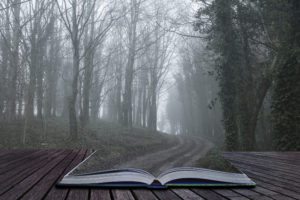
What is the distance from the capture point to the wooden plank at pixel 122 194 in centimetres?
148

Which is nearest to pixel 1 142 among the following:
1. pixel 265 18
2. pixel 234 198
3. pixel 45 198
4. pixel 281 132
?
pixel 45 198

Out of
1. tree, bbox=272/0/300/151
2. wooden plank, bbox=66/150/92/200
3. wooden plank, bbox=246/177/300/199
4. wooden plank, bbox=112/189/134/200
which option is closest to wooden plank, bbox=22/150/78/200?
wooden plank, bbox=66/150/92/200

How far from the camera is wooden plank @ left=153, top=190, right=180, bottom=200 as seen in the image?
151 cm

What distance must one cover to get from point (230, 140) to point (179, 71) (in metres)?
24.7

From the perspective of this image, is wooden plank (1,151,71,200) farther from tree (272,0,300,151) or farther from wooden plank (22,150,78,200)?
tree (272,0,300,151)

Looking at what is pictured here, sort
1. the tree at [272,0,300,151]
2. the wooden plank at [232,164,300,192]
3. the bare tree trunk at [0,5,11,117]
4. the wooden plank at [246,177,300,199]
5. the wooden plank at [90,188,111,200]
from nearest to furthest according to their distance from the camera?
the wooden plank at [90,188,111,200] → the wooden plank at [246,177,300,199] → the wooden plank at [232,164,300,192] → the tree at [272,0,300,151] → the bare tree trunk at [0,5,11,117]

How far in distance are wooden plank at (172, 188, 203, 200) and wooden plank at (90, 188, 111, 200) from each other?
0.50 metres

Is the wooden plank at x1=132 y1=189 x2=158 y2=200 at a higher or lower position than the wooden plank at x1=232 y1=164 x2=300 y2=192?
higher

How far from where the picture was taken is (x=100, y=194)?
155 centimetres

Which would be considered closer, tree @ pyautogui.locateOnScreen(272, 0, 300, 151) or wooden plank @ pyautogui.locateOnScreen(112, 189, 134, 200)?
wooden plank @ pyautogui.locateOnScreen(112, 189, 134, 200)

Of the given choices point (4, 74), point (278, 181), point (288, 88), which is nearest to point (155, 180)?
point (278, 181)

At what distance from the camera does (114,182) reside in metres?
→ 1.70

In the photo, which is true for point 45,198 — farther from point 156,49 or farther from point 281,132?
point 156,49

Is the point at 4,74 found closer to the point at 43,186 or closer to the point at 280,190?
the point at 43,186
